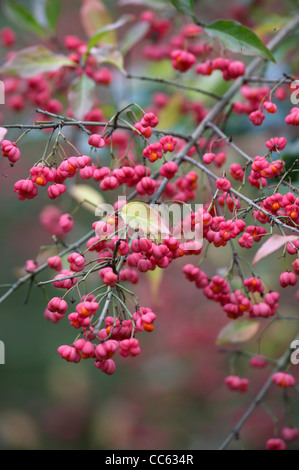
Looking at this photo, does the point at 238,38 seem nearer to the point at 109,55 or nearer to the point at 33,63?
the point at 109,55

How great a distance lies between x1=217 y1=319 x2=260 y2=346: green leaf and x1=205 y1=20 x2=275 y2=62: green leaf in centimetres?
92

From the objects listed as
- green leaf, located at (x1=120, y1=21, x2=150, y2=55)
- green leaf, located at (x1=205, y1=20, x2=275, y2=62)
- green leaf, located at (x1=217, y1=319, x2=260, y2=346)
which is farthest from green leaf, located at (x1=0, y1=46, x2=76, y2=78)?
green leaf, located at (x1=217, y1=319, x2=260, y2=346)

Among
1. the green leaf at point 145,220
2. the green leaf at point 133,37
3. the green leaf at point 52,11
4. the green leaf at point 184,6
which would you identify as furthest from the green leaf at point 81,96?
the green leaf at point 145,220

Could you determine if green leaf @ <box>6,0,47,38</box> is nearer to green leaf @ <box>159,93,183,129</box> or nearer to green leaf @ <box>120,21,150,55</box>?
green leaf @ <box>120,21,150,55</box>

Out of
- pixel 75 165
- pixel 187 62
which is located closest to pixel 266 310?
pixel 75 165

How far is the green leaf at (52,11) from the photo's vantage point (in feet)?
7.33

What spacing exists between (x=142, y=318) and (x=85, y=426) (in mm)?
3149

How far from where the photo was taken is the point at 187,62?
67.6 inches

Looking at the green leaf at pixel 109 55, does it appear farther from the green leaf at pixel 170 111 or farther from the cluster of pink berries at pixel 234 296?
the cluster of pink berries at pixel 234 296

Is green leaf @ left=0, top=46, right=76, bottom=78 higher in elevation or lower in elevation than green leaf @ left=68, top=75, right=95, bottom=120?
higher

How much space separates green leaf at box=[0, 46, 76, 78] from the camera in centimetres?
183

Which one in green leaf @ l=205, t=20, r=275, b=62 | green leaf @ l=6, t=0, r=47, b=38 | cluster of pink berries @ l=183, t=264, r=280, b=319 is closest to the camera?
cluster of pink berries @ l=183, t=264, r=280, b=319

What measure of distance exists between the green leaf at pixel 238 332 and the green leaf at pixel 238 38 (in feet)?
3.01
